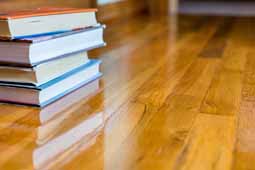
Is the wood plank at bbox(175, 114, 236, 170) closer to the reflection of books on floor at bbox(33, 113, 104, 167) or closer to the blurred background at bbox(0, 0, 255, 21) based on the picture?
the reflection of books on floor at bbox(33, 113, 104, 167)

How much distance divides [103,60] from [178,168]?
657 mm

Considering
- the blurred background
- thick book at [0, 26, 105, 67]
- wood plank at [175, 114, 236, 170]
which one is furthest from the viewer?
the blurred background

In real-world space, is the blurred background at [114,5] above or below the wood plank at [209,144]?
above

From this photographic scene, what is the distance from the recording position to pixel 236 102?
747 millimetres

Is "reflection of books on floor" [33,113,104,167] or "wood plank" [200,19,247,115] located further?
"wood plank" [200,19,247,115]

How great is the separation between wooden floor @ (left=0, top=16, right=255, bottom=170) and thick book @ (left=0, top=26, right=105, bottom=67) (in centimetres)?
9

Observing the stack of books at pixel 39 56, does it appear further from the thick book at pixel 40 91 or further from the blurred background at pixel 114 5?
the blurred background at pixel 114 5

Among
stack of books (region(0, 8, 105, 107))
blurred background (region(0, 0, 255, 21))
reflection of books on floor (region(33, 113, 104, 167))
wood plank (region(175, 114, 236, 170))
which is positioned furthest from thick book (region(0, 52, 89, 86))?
blurred background (region(0, 0, 255, 21))

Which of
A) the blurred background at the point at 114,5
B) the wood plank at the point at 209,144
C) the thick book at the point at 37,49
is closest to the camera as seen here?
the wood plank at the point at 209,144

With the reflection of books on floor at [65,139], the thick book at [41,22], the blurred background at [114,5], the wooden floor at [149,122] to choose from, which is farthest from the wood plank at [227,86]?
the blurred background at [114,5]

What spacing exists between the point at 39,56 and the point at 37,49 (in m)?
0.02

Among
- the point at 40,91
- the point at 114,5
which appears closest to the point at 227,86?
the point at 40,91

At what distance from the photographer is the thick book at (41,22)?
69 cm

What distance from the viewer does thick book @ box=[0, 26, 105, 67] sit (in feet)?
2.25
